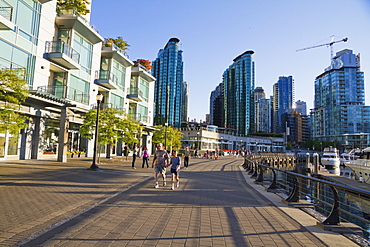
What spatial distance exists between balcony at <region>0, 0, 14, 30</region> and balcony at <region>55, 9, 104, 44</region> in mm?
5835

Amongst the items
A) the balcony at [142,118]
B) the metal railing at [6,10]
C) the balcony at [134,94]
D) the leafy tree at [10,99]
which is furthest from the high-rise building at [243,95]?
the leafy tree at [10,99]

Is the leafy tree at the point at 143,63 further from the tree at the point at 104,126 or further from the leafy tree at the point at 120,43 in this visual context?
the tree at the point at 104,126

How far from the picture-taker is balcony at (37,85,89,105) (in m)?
21.0

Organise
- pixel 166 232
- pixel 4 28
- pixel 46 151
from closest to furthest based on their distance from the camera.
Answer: pixel 166 232 → pixel 4 28 → pixel 46 151

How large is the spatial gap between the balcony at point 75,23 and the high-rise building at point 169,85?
7941 centimetres

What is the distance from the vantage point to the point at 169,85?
10744 centimetres

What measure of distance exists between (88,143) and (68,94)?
681 centimetres

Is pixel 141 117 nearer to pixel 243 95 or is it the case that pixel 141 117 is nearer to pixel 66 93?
pixel 66 93

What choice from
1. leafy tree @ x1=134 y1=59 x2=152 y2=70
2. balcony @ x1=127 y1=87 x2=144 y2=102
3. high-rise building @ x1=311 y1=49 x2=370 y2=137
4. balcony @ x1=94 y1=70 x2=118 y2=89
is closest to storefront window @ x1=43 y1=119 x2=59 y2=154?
balcony @ x1=94 y1=70 x2=118 y2=89

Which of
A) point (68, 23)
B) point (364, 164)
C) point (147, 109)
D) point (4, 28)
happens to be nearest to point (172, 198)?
point (4, 28)

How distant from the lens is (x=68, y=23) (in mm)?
23062

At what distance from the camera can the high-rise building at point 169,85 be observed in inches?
4235

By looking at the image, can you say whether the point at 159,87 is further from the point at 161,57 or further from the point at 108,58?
the point at 108,58

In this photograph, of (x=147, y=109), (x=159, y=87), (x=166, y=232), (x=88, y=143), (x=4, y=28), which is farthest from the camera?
(x=159, y=87)
